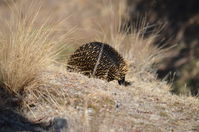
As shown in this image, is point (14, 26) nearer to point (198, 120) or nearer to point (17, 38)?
point (17, 38)

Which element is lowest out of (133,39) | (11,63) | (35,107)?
(35,107)

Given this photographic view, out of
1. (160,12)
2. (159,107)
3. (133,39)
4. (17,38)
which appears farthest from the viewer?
(160,12)

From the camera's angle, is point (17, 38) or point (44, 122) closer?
point (44, 122)

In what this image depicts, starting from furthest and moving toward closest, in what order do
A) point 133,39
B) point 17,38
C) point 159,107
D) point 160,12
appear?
point 160,12 → point 133,39 → point 159,107 → point 17,38

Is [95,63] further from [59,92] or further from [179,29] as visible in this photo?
[179,29]

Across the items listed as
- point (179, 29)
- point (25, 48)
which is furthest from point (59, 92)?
point (179, 29)

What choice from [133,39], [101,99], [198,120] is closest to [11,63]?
[101,99]

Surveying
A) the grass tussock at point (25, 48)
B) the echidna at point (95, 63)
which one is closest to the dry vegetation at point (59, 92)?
the grass tussock at point (25, 48)
